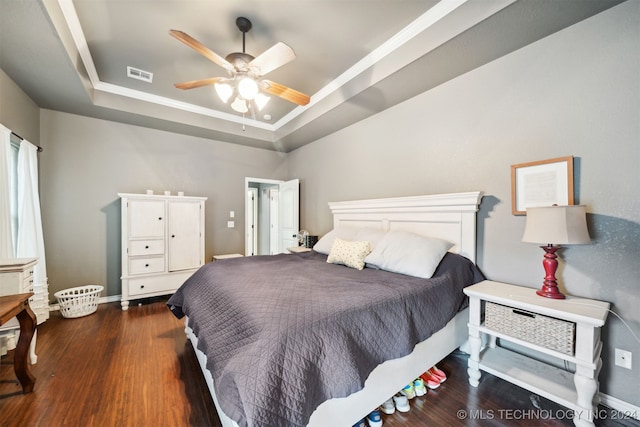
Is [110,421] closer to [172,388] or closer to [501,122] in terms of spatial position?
[172,388]

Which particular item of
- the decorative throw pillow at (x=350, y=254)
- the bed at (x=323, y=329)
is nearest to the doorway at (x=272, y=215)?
the decorative throw pillow at (x=350, y=254)

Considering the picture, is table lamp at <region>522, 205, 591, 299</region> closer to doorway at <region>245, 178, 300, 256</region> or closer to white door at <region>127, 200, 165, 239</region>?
doorway at <region>245, 178, 300, 256</region>

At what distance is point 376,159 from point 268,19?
6.19 feet

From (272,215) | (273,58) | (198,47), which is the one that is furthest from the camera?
(272,215)

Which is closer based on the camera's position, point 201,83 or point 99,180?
point 201,83

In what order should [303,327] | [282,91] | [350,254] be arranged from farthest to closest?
1. [350,254]
2. [282,91]
3. [303,327]

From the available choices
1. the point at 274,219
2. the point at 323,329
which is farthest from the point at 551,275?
the point at 274,219

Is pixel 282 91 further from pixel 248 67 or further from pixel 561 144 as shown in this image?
pixel 561 144

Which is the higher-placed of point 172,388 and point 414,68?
point 414,68

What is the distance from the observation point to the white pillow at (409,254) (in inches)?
78.5

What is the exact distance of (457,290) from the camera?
1.95 m

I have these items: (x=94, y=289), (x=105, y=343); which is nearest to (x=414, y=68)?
(x=105, y=343)

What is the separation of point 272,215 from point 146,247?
8.46ft

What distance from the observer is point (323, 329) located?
3.85 ft
